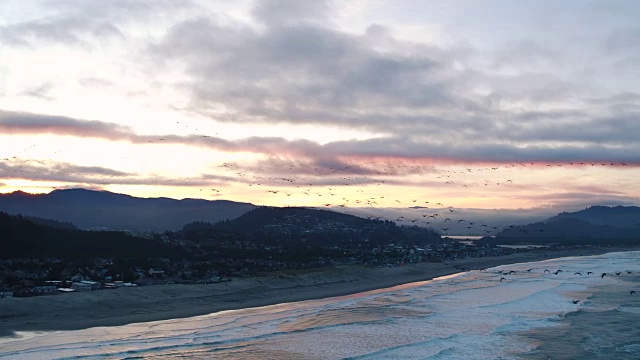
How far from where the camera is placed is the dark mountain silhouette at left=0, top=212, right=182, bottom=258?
57125 millimetres

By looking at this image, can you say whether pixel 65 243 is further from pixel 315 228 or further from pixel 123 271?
pixel 315 228

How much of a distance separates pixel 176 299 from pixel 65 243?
2748cm

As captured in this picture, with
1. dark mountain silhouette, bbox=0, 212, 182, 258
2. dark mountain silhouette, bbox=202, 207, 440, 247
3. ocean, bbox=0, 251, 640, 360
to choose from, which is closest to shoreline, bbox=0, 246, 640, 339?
ocean, bbox=0, 251, 640, 360

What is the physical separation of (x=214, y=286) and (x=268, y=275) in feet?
27.4

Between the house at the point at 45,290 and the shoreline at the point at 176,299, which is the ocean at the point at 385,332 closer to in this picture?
the shoreline at the point at 176,299

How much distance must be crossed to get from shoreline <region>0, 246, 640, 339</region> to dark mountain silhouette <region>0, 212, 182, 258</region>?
17580 millimetres

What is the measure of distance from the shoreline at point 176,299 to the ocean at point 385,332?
6.77ft

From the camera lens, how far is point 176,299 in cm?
4097

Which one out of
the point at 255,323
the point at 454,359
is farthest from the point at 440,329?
the point at 255,323

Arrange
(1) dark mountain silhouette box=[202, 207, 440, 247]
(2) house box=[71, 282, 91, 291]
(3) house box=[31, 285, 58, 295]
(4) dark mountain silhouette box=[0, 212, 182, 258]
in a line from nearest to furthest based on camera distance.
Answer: (3) house box=[31, 285, 58, 295], (2) house box=[71, 282, 91, 291], (4) dark mountain silhouette box=[0, 212, 182, 258], (1) dark mountain silhouette box=[202, 207, 440, 247]

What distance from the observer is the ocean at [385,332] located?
24812mm

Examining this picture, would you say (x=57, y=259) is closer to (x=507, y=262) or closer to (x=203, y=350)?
(x=203, y=350)

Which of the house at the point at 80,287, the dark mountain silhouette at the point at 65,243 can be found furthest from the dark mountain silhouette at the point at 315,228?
the house at the point at 80,287

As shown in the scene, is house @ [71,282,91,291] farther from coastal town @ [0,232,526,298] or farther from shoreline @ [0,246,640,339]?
shoreline @ [0,246,640,339]
